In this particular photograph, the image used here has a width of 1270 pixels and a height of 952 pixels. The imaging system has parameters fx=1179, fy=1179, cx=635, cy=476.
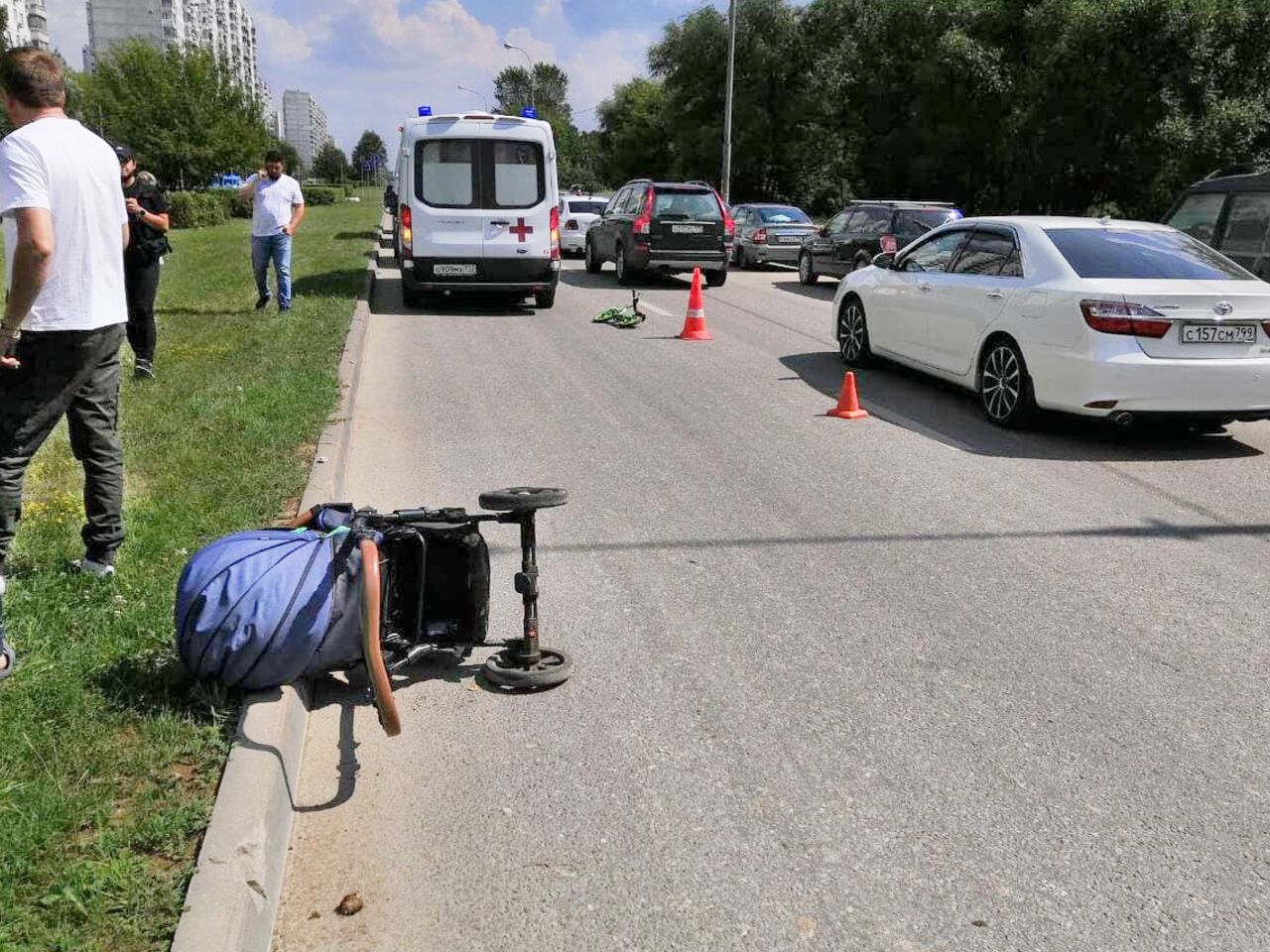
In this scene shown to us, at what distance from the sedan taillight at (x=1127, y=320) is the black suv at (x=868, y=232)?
11.0 m

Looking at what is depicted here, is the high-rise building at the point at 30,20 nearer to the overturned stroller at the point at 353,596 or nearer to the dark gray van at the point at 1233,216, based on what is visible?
the dark gray van at the point at 1233,216

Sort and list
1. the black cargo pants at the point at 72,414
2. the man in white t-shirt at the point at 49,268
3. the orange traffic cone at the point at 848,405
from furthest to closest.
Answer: the orange traffic cone at the point at 848,405 < the black cargo pants at the point at 72,414 < the man in white t-shirt at the point at 49,268

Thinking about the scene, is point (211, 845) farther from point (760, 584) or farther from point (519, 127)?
point (519, 127)

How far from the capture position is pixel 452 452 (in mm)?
7836

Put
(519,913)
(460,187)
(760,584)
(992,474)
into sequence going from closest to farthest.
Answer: (519,913) < (760,584) < (992,474) < (460,187)

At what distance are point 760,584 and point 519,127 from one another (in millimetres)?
11733

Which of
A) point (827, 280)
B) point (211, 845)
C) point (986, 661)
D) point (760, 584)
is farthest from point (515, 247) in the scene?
point (211, 845)

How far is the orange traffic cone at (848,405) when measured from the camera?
912cm

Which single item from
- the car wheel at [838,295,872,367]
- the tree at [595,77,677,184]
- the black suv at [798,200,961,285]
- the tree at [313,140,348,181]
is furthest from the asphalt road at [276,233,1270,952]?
the tree at [313,140,348,181]

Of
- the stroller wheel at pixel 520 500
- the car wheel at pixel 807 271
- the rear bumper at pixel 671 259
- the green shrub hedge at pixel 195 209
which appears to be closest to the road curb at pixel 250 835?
the stroller wheel at pixel 520 500

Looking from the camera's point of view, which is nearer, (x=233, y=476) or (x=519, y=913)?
(x=519, y=913)

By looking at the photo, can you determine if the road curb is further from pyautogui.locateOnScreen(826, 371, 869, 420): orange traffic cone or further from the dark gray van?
the dark gray van

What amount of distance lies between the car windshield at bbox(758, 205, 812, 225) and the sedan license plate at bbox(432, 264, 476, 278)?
38.5ft

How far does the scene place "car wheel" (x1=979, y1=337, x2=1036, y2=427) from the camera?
8.42 metres
